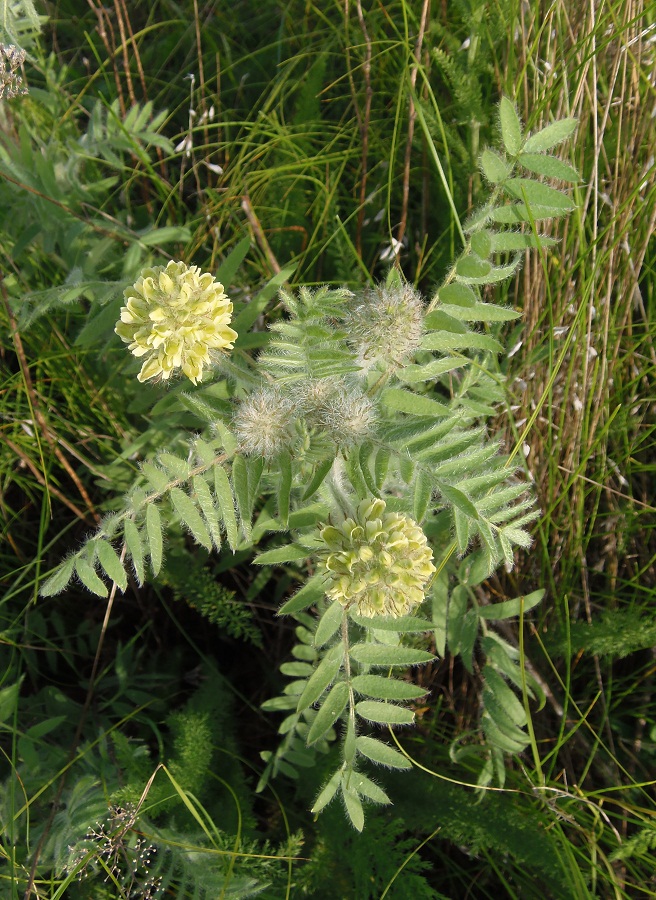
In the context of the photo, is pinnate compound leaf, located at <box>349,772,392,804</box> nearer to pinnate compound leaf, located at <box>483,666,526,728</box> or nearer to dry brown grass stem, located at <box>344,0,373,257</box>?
pinnate compound leaf, located at <box>483,666,526,728</box>

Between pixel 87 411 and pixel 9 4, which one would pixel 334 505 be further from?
pixel 9 4

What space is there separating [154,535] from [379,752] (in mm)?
864

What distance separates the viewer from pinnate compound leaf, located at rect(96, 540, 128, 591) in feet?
6.03

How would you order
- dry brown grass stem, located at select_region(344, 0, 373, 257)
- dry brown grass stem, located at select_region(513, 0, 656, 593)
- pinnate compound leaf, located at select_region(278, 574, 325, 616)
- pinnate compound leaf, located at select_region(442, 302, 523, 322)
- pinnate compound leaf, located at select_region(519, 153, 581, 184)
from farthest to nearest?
dry brown grass stem, located at select_region(344, 0, 373, 257) → dry brown grass stem, located at select_region(513, 0, 656, 593) → pinnate compound leaf, located at select_region(278, 574, 325, 616) → pinnate compound leaf, located at select_region(442, 302, 523, 322) → pinnate compound leaf, located at select_region(519, 153, 581, 184)

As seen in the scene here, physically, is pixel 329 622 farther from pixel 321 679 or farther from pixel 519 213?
pixel 519 213

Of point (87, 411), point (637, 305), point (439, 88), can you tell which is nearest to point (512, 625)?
point (637, 305)

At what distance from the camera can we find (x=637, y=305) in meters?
2.79

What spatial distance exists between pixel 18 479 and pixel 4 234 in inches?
39.3

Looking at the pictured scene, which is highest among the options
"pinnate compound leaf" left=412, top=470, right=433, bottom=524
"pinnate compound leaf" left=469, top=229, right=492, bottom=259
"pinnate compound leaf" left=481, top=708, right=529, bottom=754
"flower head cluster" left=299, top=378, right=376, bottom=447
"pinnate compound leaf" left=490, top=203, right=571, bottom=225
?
"pinnate compound leaf" left=490, top=203, right=571, bottom=225

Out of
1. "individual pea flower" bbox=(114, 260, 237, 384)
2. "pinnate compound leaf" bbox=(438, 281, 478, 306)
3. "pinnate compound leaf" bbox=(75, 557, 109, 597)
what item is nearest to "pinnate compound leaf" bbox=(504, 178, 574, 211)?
"pinnate compound leaf" bbox=(438, 281, 478, 306)

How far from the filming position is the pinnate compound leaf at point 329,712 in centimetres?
193

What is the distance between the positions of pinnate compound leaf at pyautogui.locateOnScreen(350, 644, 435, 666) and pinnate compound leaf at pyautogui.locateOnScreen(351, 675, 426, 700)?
1.8 inches

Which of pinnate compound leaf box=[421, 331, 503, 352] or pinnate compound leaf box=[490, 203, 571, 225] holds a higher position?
pinnate compound leaf box=[490, 203, 571, 225]

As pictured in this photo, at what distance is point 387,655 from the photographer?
1985mm
